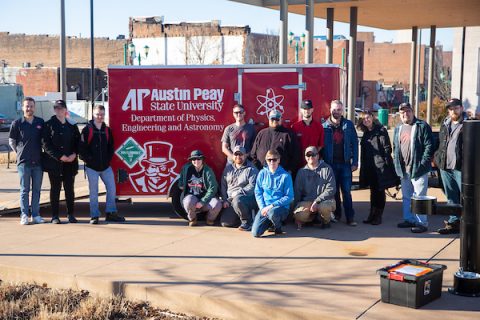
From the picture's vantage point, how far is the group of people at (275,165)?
980cm

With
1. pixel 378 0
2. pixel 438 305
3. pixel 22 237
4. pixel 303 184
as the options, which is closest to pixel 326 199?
pixel 303 184

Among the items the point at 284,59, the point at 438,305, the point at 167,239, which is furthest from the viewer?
the point at 284,59

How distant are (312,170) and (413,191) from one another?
1.63 m

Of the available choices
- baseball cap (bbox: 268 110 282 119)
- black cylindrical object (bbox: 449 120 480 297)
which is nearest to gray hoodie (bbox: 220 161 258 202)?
baseball cap (bbox: 268 110 282 119)

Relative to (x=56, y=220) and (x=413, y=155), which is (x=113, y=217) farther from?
(x=413, y=155)

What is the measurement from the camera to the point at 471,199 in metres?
6.57

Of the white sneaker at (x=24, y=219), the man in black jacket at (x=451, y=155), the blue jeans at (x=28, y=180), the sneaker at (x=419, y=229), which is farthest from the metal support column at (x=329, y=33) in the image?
the white sneaker at (x=24, y=219)

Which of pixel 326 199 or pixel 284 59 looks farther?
pixel 284 59

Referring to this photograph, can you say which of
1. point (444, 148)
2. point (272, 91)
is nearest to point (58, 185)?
point (272, 91)

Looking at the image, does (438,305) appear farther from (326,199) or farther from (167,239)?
(167,239)

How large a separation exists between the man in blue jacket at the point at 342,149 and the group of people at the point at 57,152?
3514mm

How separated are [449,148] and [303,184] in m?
2.21

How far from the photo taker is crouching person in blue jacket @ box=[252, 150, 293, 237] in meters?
9.55

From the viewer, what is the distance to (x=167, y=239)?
9531 millimetres
